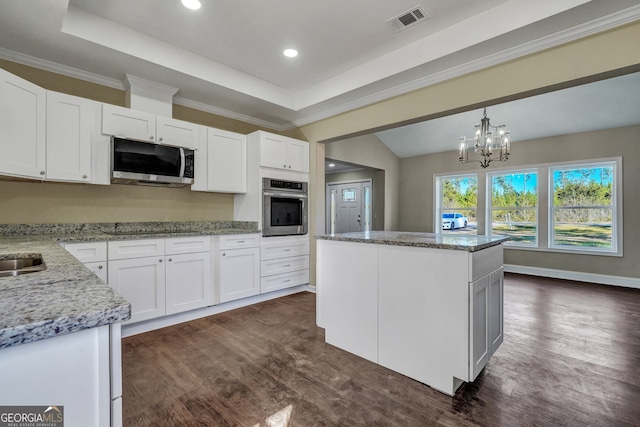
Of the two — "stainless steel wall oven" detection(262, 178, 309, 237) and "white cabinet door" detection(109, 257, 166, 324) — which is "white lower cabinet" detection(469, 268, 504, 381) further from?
"white cabinet door" detection(109, 257, 166, 324)

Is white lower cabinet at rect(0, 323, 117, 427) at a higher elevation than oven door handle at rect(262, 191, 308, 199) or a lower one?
lower

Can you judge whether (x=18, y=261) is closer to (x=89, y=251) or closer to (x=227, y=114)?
(x=89, y=251)

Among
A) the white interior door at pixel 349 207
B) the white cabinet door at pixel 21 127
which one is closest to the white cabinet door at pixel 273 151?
the white cabinet door at pixel 21 127

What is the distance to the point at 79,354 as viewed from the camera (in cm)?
63

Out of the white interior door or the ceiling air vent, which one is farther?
the white interior door

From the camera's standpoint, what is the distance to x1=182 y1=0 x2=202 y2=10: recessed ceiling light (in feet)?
7.43

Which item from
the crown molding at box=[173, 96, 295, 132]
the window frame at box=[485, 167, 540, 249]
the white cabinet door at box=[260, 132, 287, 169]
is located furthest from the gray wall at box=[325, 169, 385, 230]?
the white cabinet door at box=[260, 132, 287, 169]

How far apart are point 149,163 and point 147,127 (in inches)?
14.3

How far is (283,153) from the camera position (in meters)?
4.02

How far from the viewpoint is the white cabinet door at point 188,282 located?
9.79 feet

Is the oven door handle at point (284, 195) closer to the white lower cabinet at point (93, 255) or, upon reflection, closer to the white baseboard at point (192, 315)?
the white baseboard at point (192, 315)

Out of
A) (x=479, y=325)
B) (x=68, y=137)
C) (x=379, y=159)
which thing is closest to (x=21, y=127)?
(x=68, y=137)

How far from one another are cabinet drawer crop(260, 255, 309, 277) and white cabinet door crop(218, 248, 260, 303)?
0.12m

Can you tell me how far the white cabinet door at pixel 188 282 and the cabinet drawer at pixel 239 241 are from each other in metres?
0.21
